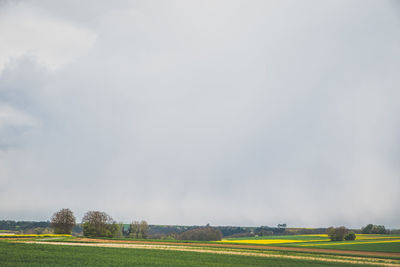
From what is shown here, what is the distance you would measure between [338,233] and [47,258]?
96318 mm

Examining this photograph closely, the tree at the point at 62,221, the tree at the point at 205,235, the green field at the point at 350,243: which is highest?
the tree at the point at 62,221

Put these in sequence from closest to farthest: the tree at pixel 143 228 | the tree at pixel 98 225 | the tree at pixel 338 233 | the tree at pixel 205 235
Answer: the tree at pixel 98 225 → the tree at pixel 338 233 → the tree at pixel 143 228 → the tree at pixel 205 235

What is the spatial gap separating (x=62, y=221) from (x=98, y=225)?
10.8 meters

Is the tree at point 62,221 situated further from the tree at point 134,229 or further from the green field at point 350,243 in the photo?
the green field at point 350,243

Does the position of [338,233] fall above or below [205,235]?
above

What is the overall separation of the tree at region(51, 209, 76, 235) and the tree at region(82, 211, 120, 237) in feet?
14.6

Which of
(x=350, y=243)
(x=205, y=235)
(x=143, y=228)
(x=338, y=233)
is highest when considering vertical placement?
(x=143, y=228)

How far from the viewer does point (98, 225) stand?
290ft

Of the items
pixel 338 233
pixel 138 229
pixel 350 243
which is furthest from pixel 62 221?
pixel 338 233

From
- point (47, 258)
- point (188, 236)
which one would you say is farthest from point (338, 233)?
point (47, 258)

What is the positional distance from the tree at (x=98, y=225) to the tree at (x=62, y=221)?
4464 millimetres

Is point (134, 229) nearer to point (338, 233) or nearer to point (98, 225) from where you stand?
point (98, 225)

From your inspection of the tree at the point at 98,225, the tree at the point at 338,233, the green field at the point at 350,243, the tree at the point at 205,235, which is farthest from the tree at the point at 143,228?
the tree at the point at 338,233

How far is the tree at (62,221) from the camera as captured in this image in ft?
294
